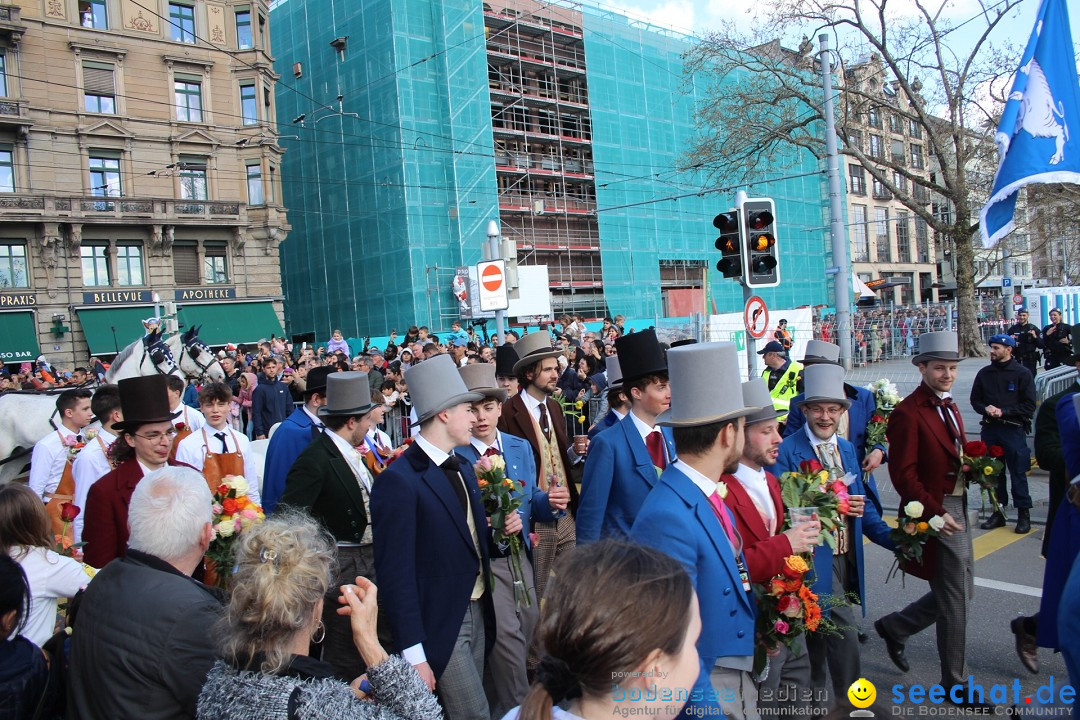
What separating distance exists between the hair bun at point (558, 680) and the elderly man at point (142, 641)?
1253 millimetres

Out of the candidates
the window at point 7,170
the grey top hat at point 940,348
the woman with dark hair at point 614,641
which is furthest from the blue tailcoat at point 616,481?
the window at point 7,170

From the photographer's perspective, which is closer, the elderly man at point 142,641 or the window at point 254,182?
the elderly man at point 142,641

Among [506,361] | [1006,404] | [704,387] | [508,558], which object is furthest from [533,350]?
[1006,404]

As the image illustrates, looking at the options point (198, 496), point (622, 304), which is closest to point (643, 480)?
point (198, 496)

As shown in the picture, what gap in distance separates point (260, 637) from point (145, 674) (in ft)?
1.71

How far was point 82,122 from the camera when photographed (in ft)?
109

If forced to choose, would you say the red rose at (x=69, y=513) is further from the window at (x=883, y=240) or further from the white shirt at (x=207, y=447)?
the window at (x=883, y=240)

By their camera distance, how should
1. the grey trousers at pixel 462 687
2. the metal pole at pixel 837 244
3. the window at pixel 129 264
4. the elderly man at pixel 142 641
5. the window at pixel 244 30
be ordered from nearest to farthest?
the elderly man at pixel 142 641 < the grey trousers at pixel 462 687 < the metal pole at pixel 837 244 < the window at pixel 129 264 < the window at pixel 244 30

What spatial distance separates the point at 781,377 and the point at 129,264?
32125 mm

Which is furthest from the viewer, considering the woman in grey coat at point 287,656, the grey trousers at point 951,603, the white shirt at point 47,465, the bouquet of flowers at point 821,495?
the white shirt at point 47,465

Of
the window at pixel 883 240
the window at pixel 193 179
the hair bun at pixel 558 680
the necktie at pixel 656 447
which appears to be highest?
the window at pixel 193 179

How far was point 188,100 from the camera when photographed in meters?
36.1

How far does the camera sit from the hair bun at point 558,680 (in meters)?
1.83

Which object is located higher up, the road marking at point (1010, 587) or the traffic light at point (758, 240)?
the traffic light at point (758, 240)
